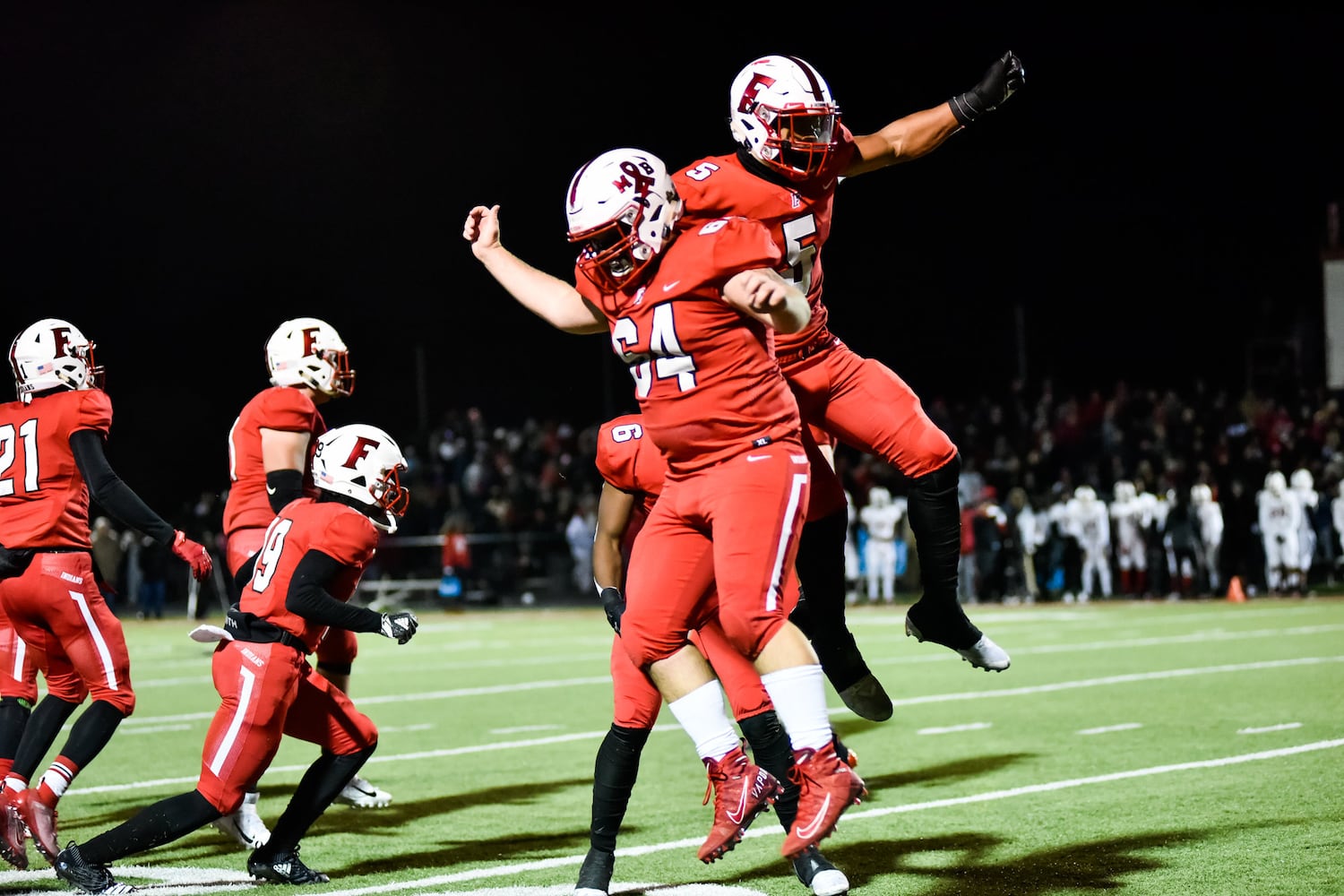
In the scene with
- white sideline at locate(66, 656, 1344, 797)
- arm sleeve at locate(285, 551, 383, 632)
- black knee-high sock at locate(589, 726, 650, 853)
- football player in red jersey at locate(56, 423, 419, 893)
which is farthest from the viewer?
white sideline at locate(66, 656, 1344, 797)

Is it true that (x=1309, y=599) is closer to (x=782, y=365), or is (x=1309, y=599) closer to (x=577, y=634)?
(x=577, y=634)

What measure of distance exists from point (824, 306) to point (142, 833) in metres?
2.91

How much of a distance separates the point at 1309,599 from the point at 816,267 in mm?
16562

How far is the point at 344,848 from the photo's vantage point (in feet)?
20.2

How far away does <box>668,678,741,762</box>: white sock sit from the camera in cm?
470

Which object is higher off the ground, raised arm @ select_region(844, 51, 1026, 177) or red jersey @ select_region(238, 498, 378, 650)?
raised arm @ select_region(844, 51, 1026, 177)

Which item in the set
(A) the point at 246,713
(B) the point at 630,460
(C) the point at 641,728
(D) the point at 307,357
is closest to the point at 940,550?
(B) the point at 630,460

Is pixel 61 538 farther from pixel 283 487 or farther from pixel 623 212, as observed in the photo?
pixel 623 212

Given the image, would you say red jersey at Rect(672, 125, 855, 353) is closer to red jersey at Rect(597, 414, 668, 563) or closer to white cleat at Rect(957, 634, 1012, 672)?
red jersey at Rect(597, 414, 668, 563)

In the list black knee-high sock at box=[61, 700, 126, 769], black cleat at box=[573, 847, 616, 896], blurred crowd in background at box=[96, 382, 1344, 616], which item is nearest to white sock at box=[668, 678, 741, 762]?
black cleat at box=[573, 847, 616, 896]

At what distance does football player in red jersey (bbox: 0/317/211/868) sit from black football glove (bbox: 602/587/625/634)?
1606mm

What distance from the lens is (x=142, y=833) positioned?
5215mm

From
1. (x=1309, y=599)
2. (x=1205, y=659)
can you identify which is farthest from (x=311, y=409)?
(x=1309, y=599)

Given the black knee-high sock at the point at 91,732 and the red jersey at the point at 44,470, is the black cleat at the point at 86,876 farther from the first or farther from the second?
the red jersey at the point at 44,470
